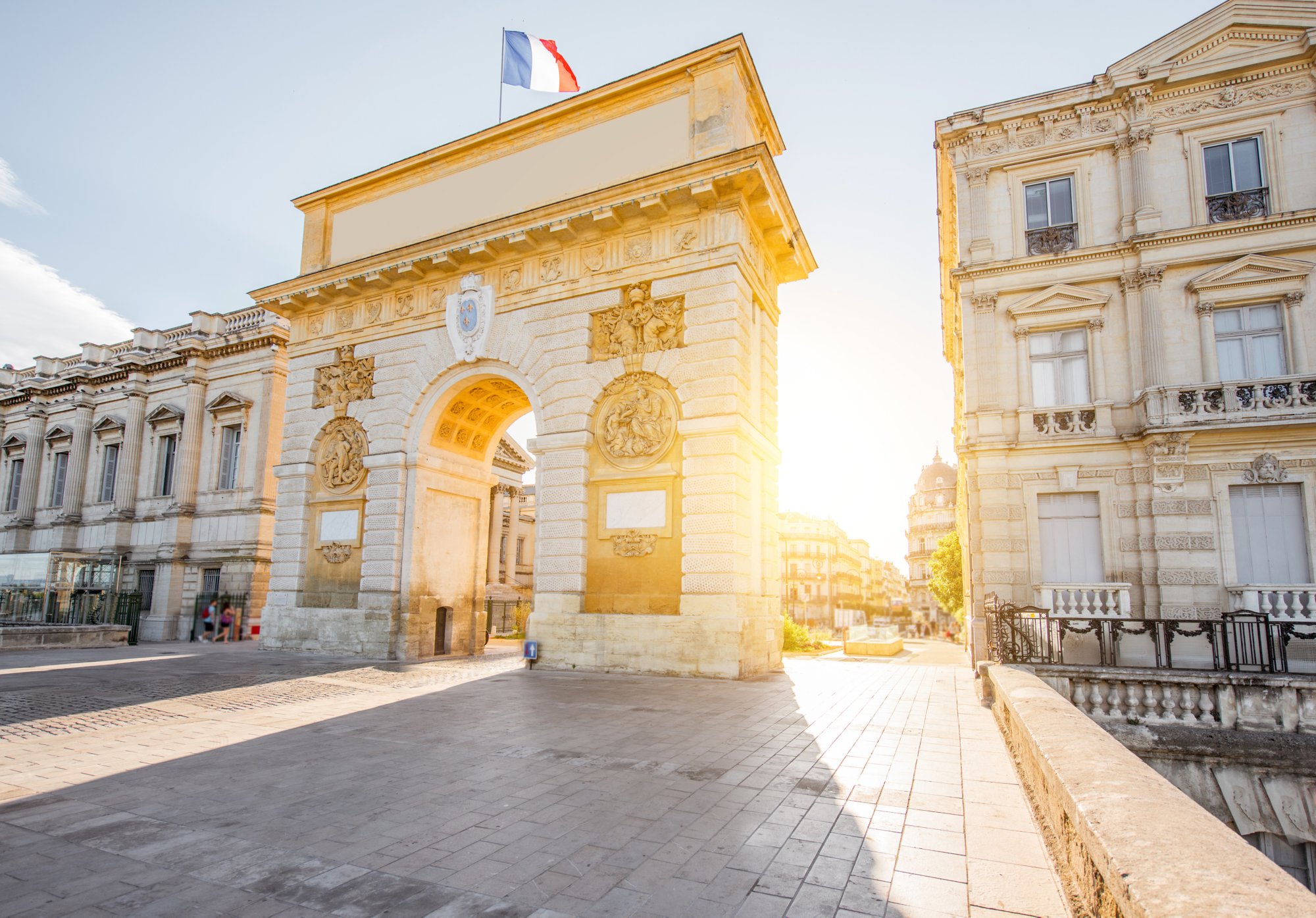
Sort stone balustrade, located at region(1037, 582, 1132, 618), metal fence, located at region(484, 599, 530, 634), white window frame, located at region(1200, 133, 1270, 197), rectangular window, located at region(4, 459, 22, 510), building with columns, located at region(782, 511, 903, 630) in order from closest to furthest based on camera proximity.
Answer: stone balustrade, located at region(1037, 582, 1132, 618) → white window frame, located at region(1200, 133, 1270, 197) → metal fence, located at region(484, 599, 530, 634) → rectangular window, located at region(4, 459, 22, 510) → building with columns, located at region(782, 511, 903, 630)

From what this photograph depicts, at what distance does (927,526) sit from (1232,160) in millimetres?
80516

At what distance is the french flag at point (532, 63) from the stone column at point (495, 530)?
68.6ft

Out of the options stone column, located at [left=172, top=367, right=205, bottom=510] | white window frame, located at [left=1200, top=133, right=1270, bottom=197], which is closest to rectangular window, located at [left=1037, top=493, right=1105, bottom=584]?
white window frame, located at [left=1200, top=133, right=1270, bottom=197]

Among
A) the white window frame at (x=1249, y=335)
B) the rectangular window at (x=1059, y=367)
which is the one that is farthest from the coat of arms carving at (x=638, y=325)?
the white window frame at (x=1249, y=335)

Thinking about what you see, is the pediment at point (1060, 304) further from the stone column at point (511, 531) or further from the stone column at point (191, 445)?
the stone column at point (191, 445)

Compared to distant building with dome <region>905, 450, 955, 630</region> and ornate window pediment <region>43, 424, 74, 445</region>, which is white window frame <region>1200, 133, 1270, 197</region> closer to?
ornate window pediment <region>43, 424, 74, 445</region>

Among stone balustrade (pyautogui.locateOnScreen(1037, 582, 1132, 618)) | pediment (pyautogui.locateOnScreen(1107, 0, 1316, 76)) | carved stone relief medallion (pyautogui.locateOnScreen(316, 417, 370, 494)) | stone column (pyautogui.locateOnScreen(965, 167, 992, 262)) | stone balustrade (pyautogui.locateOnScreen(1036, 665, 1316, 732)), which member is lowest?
stone balustrade (pyautogui.locateOnScreen(1036, 665, 1316, 732))

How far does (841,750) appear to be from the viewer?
705 cm

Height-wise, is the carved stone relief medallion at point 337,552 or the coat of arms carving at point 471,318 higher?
the coat of arms carving at point 471,318

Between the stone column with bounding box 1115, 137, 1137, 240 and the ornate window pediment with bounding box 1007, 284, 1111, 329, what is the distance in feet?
5.14

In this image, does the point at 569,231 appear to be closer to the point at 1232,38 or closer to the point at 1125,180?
the point at 1125,180

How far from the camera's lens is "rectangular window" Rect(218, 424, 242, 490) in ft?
96.8

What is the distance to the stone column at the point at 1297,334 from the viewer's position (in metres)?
15.3

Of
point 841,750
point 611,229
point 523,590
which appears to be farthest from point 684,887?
point 523,590
